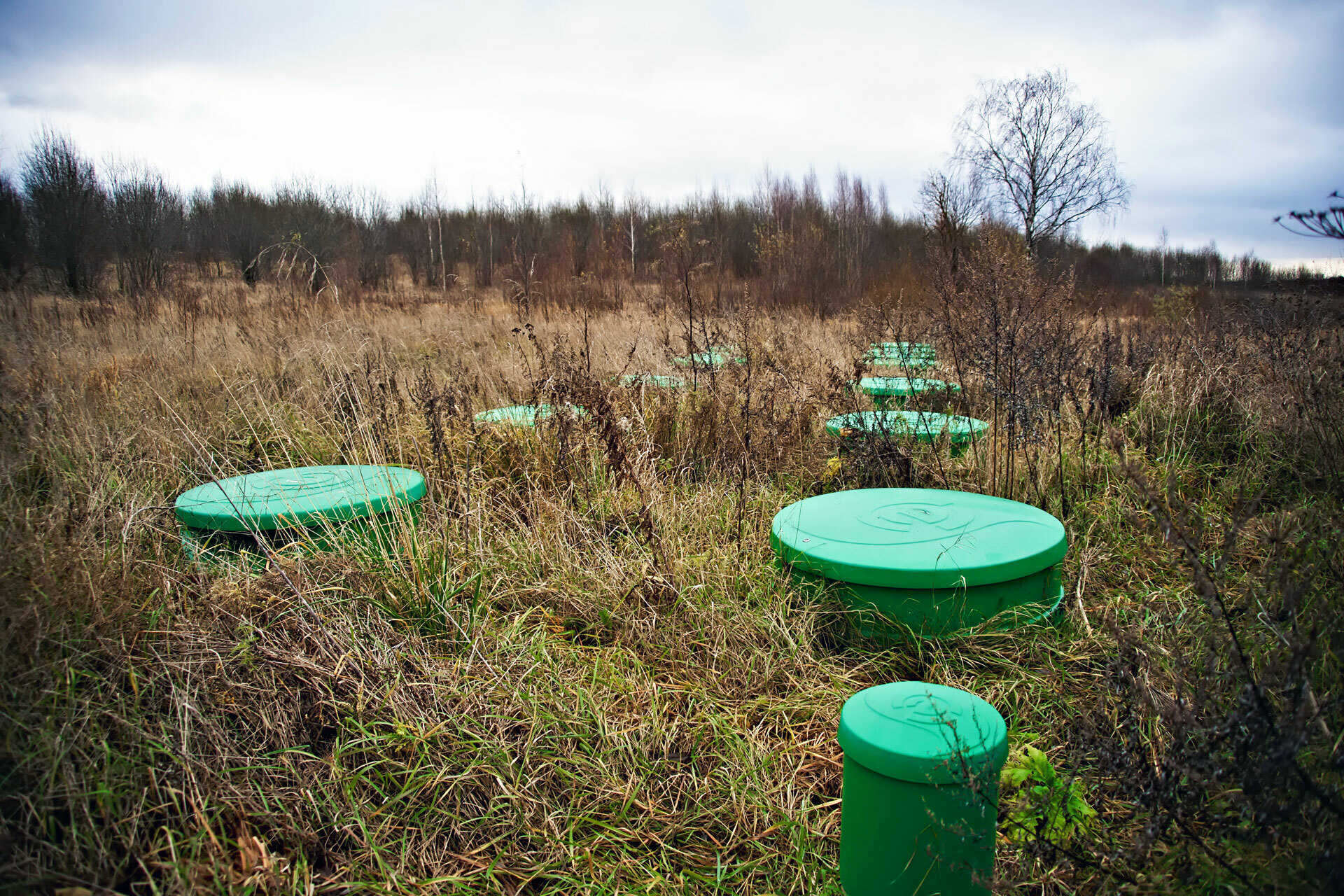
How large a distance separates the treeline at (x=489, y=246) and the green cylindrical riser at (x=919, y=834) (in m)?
4.63

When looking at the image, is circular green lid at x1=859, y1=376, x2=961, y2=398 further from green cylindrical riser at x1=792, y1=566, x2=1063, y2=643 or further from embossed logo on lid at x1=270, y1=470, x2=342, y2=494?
embossed logo on lid at x1=270, y1=470, x2=342, y2=494

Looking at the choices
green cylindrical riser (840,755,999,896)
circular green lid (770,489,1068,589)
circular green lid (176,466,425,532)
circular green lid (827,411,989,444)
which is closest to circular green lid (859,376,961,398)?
circular green lid (827,411,989,444)

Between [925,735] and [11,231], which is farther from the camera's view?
[11,231]

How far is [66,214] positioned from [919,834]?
16.2 meters

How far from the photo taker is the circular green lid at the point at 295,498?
2.74m

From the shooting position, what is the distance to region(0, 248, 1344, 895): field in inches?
57.1

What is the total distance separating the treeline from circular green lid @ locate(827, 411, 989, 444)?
2084 mm

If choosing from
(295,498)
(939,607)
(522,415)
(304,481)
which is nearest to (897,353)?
(522,415)

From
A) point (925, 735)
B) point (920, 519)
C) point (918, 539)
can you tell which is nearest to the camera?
point (925, 735)

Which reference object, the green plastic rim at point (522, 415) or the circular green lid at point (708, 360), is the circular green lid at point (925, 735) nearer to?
the green plastic rim at point (522, 415)

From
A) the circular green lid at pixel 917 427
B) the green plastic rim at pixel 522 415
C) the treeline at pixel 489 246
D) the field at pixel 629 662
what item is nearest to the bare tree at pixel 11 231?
the treeline at pixel 489 246

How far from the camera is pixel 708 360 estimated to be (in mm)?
5453

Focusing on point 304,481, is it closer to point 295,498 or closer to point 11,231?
point 295,498

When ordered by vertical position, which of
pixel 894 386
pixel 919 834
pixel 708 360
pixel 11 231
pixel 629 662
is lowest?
pixel 629 662
